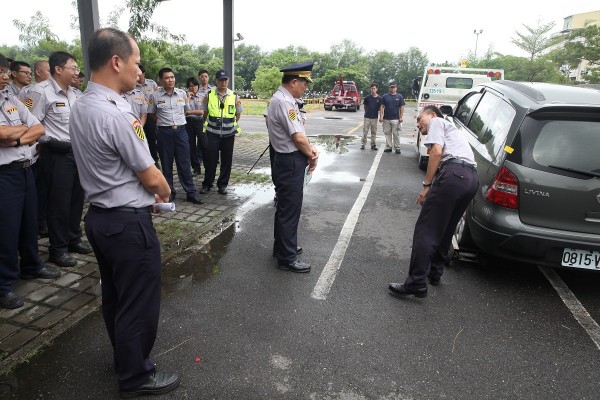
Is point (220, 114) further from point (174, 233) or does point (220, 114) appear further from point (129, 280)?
point (129, 280)

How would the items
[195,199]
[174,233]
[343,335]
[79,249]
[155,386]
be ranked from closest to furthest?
[155,386] < [343,335] < [79,249] < [174,233] < [195,199]

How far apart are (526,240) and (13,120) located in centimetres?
413

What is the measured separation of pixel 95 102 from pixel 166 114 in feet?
13.0

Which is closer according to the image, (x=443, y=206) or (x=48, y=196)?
(x=443, y=206)

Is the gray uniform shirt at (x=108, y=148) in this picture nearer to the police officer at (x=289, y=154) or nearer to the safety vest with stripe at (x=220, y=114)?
the police officer at (x=289, y=154)

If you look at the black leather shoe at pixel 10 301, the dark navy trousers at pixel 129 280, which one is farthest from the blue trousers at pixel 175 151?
the dark navy trousers at pixel 129 280

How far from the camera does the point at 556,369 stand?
262 centimetres

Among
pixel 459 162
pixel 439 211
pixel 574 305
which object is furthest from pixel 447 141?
pixel 574 305

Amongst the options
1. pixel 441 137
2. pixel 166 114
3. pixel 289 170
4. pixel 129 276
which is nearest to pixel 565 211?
pixel 441 137

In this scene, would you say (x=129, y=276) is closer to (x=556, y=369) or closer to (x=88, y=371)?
(x=88, y=371)

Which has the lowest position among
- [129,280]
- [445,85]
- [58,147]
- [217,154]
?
[129,280]

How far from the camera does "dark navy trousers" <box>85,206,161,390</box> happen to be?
79.7 inches

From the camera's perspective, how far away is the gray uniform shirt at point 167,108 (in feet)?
18.7

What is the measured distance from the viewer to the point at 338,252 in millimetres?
4336
